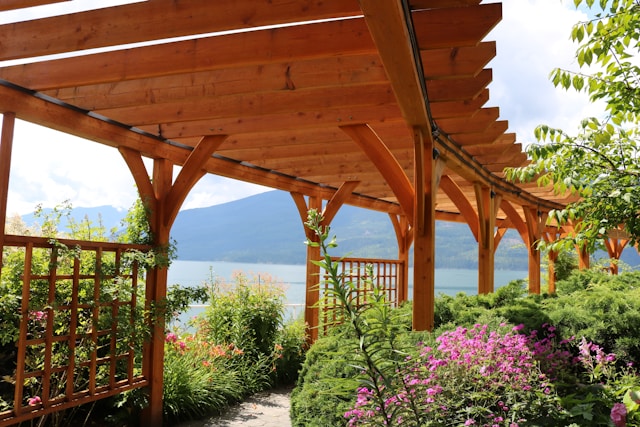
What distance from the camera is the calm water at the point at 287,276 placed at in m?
7.04

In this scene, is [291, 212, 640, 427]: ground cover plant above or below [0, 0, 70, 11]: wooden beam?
below

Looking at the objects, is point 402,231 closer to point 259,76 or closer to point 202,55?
point 259,76

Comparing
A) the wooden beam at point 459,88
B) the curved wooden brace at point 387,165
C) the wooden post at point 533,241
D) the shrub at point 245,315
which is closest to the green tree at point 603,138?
the wooden beam at point 459,88

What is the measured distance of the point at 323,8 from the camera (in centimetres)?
257

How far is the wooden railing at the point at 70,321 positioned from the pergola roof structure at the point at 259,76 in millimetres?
928

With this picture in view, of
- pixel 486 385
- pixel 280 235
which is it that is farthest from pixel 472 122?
pixel 280 235

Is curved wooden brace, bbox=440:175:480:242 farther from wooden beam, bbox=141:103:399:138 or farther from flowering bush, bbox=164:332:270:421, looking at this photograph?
flowering bush, bbox=164:332:270:421

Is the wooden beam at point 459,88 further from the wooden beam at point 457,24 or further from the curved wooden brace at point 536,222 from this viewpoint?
the curved wooden brace at point 536,222

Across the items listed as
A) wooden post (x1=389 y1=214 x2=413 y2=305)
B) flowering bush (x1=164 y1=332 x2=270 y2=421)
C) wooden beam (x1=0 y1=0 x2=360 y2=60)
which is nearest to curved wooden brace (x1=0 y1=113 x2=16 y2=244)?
wooden beam (x1=0 y1=0 x2=360 y2=60)

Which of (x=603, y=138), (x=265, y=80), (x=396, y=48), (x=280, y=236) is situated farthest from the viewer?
(x=280, y=236)

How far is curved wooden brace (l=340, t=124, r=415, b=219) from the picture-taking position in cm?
404

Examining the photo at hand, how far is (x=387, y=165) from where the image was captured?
412 cm

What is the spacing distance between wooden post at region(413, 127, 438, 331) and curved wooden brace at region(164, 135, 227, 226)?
1.76 m

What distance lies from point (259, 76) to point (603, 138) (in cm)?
202
